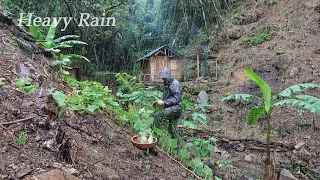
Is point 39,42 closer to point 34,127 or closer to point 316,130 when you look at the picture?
point 34,127

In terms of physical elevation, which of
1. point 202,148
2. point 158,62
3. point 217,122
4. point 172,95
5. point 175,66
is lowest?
point 217,122

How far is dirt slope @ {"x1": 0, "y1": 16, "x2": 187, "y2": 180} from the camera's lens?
6.72ft

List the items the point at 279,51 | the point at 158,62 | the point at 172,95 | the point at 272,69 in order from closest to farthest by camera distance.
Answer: the point at 172,95 < the point at 272,69 < the point at 279,51 < the point at 158,62

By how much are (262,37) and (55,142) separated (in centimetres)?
1325

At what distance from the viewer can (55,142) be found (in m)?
2.36

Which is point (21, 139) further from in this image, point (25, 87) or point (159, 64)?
point (159, 64)

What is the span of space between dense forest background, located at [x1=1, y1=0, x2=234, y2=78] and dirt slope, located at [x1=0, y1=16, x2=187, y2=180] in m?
6.91

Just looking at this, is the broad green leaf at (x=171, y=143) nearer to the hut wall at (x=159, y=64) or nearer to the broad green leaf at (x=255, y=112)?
the broad green leaf at (x=255, y=112)

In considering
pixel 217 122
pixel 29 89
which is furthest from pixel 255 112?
pixel 217 122

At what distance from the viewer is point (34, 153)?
212 cm

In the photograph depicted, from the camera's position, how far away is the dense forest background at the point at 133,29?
11.5 metres

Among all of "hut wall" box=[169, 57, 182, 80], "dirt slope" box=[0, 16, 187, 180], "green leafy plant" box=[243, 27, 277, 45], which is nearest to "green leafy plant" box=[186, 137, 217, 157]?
"dirt slope" box=[0, 16, 187, 180]

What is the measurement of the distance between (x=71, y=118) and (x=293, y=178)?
5258mm

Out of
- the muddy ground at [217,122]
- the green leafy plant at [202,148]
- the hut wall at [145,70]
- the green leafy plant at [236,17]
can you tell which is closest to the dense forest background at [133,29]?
the green leafy plant at [236,17]
